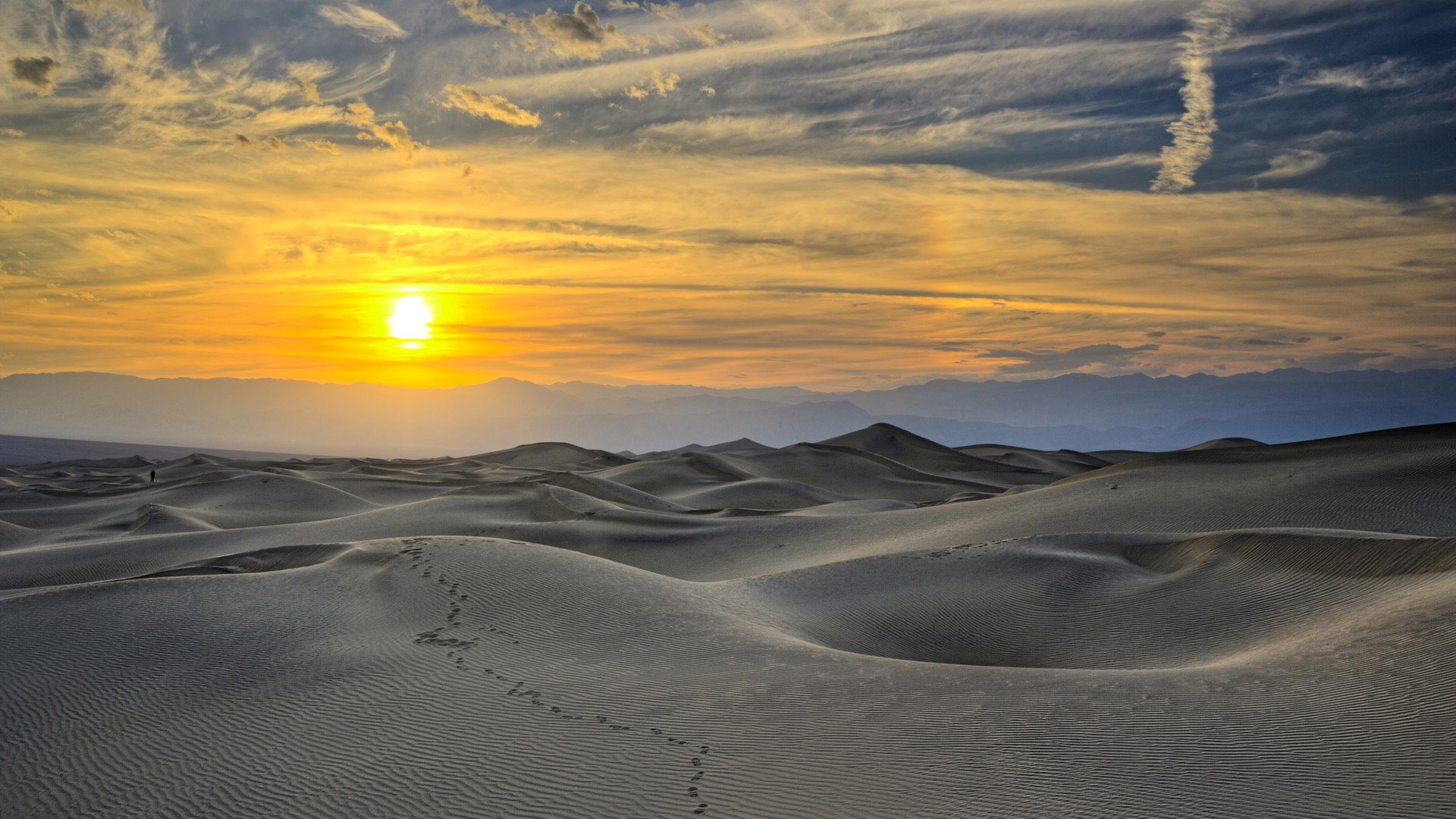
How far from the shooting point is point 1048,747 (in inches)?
170

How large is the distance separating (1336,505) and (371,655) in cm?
1484

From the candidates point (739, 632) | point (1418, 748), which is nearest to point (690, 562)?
point (739, 632)

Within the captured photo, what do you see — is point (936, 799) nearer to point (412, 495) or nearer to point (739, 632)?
point (739, 632)

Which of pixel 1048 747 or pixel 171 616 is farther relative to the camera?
pixel 171 616

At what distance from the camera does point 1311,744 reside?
4.26 meters

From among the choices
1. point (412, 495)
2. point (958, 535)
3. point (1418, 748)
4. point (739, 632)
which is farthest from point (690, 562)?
point (412, 495)

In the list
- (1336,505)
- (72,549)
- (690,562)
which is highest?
(1336,505)

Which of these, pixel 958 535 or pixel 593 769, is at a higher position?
pixel 958 535

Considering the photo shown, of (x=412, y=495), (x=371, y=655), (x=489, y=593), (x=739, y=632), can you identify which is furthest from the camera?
(x=412, y=495)

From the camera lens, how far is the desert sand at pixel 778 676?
4.00m

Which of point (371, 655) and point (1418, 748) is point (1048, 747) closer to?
point (1418, 748)

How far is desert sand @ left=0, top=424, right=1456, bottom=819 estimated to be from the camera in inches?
158

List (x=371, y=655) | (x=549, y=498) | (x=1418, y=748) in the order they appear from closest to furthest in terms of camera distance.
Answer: (x=1418, y=748) < (x=371, y=655) < (x=549, y=498)

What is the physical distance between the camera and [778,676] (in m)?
5.75
